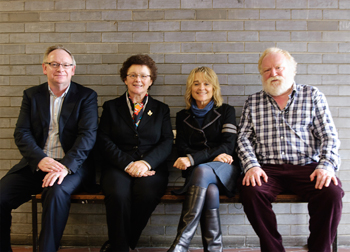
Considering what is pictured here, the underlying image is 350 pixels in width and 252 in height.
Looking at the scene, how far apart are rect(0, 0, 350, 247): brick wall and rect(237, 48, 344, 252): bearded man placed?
1.24ft

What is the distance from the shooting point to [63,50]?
2.57 meters

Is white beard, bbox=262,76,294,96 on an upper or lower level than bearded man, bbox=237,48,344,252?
upper

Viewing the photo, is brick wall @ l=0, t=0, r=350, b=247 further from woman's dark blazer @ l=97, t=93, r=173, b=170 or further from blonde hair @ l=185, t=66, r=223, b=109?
woman's dark blazer @ l=97, t=93, r=173, b=170

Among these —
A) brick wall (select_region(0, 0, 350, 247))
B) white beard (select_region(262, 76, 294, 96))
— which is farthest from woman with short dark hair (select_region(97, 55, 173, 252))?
white beard (select_region(262, 76, 294, 96))

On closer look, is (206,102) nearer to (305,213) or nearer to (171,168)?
(171,168)

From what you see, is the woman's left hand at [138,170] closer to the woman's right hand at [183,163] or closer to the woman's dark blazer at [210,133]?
the woman's right hand at [183,163]

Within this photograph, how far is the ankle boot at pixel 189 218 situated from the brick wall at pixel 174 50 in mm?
790

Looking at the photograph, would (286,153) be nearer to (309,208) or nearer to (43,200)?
(309,208)

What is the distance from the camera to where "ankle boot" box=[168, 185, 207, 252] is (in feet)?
6.52

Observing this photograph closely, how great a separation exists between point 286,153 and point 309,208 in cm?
50

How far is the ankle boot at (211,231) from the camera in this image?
2.06m

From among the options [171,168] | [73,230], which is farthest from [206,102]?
[73,230]

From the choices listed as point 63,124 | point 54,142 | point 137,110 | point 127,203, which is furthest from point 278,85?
point 54,142

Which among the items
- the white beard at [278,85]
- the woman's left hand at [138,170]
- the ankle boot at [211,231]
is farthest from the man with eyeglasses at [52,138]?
the white beard at [278,85]
